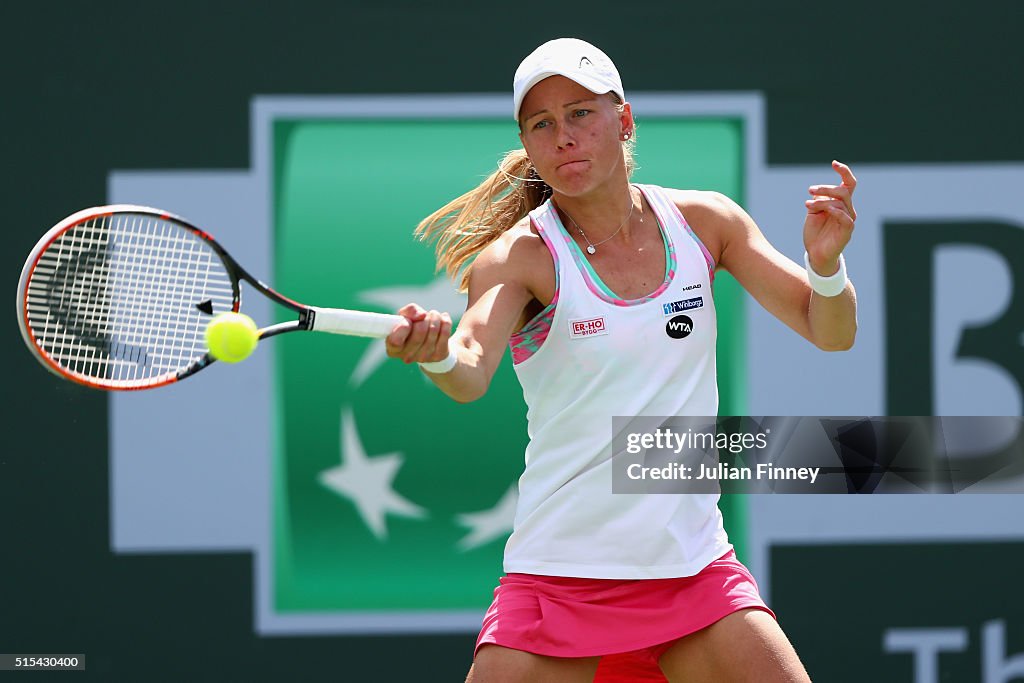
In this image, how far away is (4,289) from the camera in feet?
13.4

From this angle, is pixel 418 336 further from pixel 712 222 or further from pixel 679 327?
pixel 712 222

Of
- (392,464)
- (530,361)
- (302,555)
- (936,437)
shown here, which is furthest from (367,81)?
(936,437)

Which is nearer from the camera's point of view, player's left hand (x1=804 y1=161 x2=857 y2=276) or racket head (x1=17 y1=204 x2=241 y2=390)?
player's left hand (x1=804 y1=161 x2=857 y2=276)

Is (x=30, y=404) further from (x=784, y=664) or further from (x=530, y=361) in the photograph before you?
(x=784, y=664)

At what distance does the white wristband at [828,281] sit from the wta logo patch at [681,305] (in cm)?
22

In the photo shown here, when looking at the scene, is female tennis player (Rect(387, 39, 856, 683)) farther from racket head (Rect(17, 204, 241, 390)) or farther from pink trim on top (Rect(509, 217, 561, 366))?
racket head (Rect(17, 204, 241, 390))

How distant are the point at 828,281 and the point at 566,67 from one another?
24.8 inches

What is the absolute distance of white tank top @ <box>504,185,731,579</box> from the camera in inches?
102

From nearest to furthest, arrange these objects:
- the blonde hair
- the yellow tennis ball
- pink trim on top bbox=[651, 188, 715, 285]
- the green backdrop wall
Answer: the yellow tennis ball < pink trim on top bbox=[651, 188, 715, 285] < the blonde hair < the green backdrop wall

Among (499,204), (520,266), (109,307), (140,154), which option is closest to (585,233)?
(520,266)

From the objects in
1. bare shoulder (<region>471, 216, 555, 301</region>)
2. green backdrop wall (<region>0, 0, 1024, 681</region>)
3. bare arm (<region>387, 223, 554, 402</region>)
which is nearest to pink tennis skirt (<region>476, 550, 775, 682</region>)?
bare arm (<region>387, 223, 554, 402</region>)

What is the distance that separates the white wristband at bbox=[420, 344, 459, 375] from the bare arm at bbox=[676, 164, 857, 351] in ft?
2.16

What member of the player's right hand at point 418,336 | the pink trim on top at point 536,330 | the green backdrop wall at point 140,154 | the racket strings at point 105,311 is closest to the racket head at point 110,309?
the racket strings at point 105,311

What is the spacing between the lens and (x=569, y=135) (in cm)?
262
